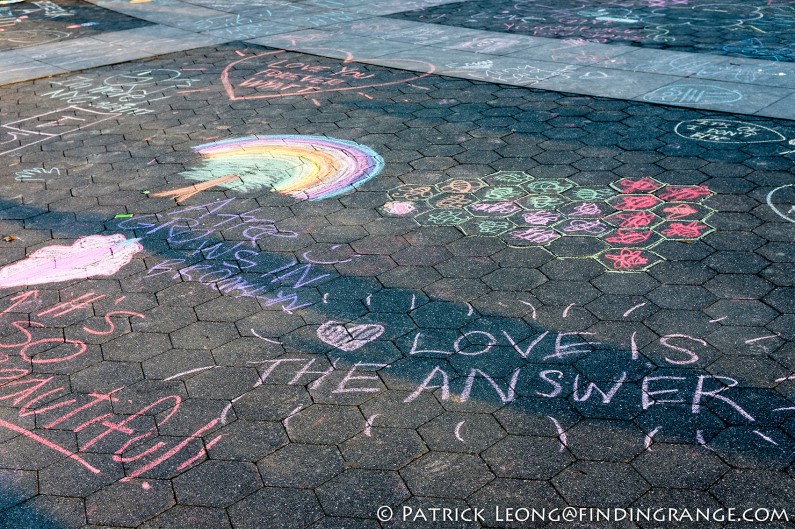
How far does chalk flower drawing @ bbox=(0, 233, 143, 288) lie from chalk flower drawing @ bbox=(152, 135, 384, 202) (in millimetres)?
798

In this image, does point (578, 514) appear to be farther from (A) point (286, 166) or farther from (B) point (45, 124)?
(B) point (45, 124)

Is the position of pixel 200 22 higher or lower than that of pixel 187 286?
higher

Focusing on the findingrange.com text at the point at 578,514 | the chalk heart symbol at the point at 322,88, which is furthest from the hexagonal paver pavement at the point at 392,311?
the chalk heart symbol at the point at 322,88

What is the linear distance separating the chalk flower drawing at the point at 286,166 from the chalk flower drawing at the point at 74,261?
80 cm

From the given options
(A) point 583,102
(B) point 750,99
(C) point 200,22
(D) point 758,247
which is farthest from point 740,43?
(C) point 200,22

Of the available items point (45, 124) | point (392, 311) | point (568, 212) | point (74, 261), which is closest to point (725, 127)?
point (568, 212)

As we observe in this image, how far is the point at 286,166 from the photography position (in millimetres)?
6773

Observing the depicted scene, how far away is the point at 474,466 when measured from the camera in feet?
11.5

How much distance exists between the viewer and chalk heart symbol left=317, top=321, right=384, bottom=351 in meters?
4.36

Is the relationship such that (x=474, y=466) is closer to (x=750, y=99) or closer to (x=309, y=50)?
(x=750, y=99)

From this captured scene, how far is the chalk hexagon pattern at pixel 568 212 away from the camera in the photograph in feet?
17.3

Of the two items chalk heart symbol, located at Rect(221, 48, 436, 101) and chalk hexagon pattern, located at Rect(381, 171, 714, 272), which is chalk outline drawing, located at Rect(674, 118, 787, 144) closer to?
chalk hexagon pattern, located at Rect(381, 171, 714, 272)

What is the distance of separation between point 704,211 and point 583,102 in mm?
2641

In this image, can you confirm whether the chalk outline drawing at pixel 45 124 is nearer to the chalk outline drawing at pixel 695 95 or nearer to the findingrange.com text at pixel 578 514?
the chalk outline drawing at pixel 695 95
